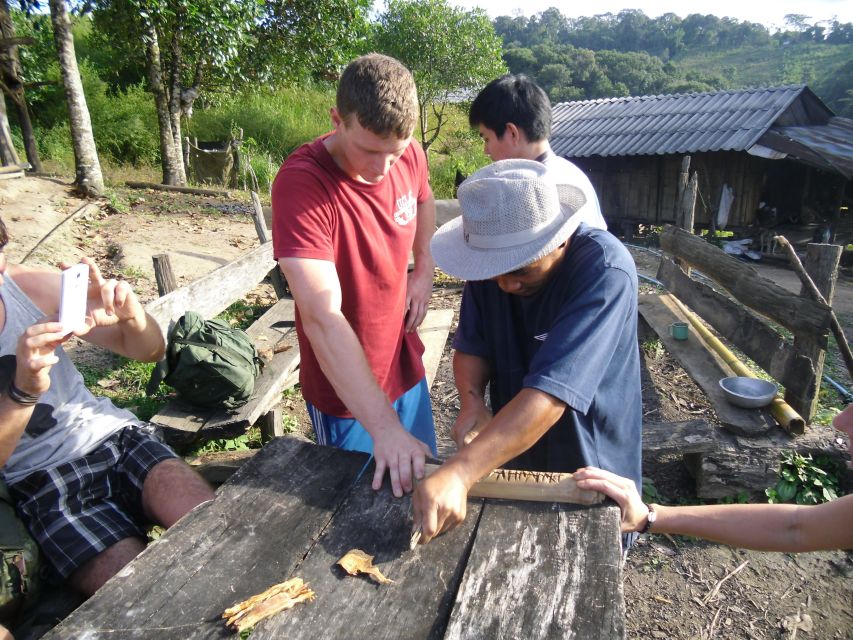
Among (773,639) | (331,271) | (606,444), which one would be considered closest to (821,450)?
(773,639)

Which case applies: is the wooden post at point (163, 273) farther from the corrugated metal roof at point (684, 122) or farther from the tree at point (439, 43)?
the tree at point (439, 43)

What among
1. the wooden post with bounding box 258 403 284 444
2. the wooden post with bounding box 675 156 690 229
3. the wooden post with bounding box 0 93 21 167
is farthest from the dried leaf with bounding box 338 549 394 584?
the wooden post with bounding box 0 93 21 167

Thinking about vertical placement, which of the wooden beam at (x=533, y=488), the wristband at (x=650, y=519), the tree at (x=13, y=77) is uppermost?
the tree at (x=13, y=77)

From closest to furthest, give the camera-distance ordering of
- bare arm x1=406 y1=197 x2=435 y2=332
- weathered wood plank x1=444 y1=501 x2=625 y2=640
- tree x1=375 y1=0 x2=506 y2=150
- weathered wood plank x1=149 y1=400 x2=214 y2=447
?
weathered wood plank x1=444 y1=501 x2=625 y2=640 → bare arm x1=406 y1=197 x2=435 y2=332 → weathered wood plank x1=149 y1=400 x2=214 y2=447 → tree x1=375 y1=0 x2=506 y2=150

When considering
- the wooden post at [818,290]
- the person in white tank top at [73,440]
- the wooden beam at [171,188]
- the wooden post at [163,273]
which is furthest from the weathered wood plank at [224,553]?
the wooden beam at [171,188]

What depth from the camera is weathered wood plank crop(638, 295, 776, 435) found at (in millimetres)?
3992

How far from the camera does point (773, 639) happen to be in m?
2.99

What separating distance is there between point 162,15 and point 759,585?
12.3 metres

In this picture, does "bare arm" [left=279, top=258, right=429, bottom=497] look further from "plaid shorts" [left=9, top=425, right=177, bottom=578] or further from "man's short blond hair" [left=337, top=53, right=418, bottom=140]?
"plaid shorts" [left=9, top=425, right=177, bottom=578]

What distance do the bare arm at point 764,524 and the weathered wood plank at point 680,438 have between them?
231cm

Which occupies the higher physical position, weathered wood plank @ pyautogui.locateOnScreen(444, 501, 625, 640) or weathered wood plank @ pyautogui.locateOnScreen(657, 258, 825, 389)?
weathered wood plank @ pyautogui.locateOnScreen(444, 501, 625, 640)

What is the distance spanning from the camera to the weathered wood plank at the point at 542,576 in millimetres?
1146

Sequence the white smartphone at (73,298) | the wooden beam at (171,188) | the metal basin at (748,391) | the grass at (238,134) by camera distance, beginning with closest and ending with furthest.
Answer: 1. the white smartphone at (73,298)
2. the metal basin at (748,391)
3. the wooden beam at (171,188)
4. the grass at (238,134)

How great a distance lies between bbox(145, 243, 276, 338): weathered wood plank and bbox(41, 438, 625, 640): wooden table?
235 cm
